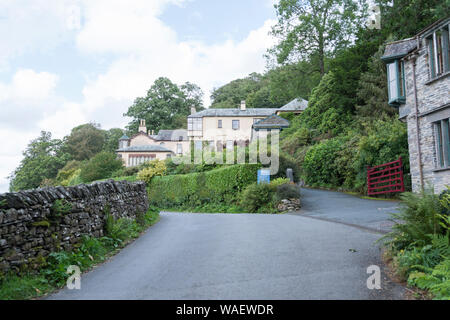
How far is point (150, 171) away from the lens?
32094 millimetres

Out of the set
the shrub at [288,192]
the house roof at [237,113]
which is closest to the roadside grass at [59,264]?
the shrub at [288,192]

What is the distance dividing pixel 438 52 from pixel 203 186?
16435 millimetres

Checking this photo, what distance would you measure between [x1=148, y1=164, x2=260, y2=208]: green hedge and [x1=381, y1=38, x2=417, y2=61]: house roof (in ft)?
30.5

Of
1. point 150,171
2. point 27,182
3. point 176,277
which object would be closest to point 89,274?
point 176,277

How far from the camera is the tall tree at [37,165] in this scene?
221 feet

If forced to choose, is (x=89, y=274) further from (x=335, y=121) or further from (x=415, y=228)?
(x=335, y=121)

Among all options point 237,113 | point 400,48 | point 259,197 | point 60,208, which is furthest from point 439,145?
point 237,113

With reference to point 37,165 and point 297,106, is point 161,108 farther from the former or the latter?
point 297,106

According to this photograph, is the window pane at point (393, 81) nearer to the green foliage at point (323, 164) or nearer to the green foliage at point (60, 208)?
the green foliage at point (323, 164)

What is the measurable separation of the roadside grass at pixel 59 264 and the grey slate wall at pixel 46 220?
16 cm

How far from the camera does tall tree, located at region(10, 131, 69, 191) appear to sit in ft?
221

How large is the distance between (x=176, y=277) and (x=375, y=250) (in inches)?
171

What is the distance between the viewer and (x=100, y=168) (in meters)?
42.2
